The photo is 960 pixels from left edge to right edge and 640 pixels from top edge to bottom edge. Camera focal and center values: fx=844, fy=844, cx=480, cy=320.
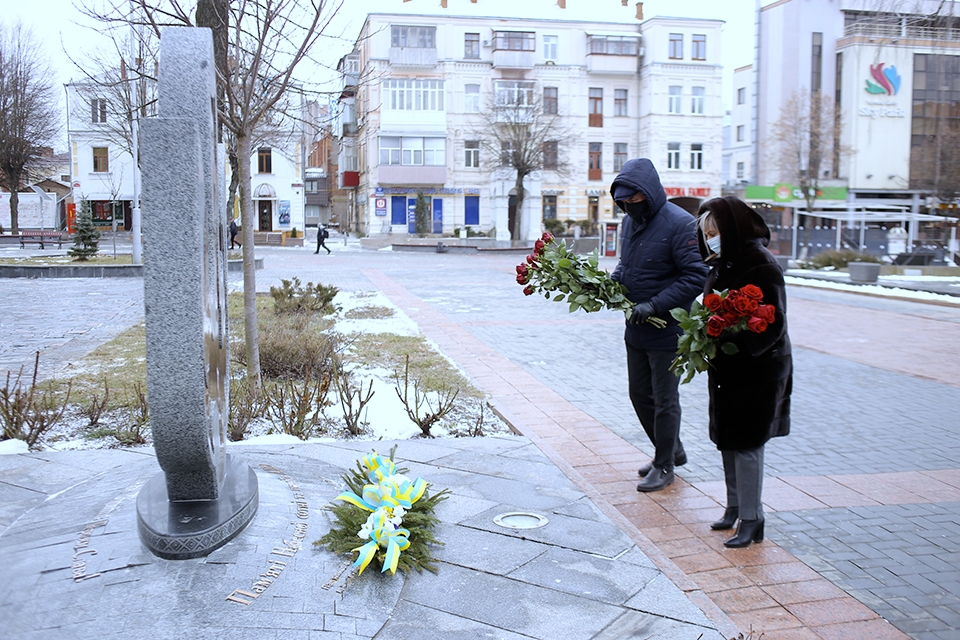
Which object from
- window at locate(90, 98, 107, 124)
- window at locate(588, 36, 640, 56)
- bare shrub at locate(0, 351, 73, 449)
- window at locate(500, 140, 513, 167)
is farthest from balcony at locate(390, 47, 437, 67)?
bare shrub at locate(0, 351, 73, 449)

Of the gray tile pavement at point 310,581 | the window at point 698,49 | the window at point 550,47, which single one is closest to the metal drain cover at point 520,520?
the gray tile pavement at point 310,581

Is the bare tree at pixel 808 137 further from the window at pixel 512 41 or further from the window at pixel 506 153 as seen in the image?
the window at pixel 512 41

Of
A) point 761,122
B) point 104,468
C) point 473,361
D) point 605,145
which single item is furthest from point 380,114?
point 104,468

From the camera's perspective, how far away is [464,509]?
4.60 meters

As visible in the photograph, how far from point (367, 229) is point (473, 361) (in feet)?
161

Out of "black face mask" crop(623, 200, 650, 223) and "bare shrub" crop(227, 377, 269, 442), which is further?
"bare shrub" crop(227, 377, 269, 442)

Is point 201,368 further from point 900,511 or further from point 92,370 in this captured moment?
point 92,370

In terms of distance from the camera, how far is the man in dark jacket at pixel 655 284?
189 inches

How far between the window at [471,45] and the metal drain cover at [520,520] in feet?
177

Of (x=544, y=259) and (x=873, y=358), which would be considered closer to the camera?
(x=544, y=259)

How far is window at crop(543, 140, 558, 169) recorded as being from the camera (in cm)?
5328

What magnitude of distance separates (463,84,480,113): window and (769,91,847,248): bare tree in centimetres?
1910

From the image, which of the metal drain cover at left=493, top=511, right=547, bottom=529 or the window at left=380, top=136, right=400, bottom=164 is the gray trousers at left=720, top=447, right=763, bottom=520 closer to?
the metal drain cover at left=493, top=511, right=547, bottom=529

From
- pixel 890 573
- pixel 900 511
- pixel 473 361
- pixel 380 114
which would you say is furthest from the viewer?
pixel 380 114
